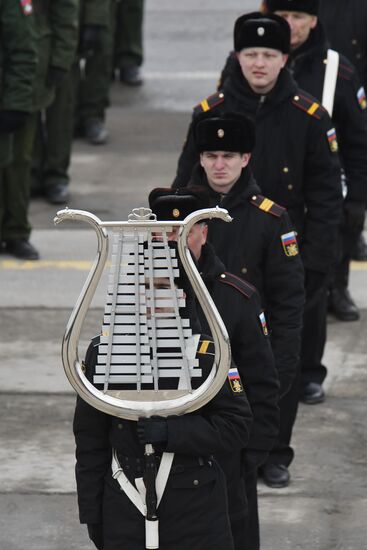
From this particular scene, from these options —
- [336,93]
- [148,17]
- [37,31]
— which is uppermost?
[336,93]

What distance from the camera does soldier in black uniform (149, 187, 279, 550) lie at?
561 cm

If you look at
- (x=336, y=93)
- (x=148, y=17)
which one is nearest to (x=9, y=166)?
(x=336, y=93)

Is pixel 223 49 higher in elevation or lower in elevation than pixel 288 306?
lower

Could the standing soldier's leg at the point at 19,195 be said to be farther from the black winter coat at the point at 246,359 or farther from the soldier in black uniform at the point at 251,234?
the black winter coat at the point at 246,359

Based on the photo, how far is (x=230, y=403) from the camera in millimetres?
5109

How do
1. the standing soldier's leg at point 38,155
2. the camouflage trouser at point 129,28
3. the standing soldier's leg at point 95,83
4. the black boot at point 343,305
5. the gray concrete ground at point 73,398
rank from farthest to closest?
the camouflage trouser at point 129,28, the standing soldier's leg at point 95,83, the standing soldier's leg at point 38,155, the black boot at point 343,305, the gray concrete ground at point 73,398

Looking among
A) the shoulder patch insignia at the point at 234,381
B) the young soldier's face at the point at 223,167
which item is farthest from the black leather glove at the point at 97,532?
the young soldier's face at the point at 223,167

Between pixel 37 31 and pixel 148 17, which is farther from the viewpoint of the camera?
pixel 148 17

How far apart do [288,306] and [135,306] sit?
2.30m

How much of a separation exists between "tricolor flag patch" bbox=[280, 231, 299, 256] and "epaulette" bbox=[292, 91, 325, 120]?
3.33 feet

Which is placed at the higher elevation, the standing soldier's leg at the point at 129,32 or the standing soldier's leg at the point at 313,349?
the standing soldier's leg at the point at 313,349

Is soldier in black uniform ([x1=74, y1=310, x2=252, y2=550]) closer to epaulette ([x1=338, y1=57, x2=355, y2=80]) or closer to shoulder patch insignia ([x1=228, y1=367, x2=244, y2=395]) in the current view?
shoulder patch insignia ([x1=228, y1=367, x2=244, y2=395])

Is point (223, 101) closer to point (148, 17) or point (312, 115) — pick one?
point (312, 115)

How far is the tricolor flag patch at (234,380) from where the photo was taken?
16.9 feet
